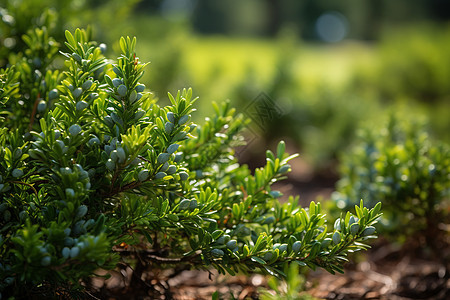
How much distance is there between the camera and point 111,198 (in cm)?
80

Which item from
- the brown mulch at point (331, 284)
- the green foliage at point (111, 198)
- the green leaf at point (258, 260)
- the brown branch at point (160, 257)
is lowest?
the brown mulch at point (331, 284)

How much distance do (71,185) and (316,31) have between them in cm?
2468

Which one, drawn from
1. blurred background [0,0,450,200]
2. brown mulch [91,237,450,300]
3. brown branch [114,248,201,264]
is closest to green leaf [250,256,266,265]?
brown branch [114,248,201,264]

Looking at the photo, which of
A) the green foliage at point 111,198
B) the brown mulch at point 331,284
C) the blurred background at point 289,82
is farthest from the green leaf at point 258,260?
the blurred background at point 289,82

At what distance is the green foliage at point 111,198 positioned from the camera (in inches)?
26.5

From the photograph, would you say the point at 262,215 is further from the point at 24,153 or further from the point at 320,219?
the point at 24,153

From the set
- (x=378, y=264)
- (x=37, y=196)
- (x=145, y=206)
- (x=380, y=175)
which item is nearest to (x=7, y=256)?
(x=37, y=196)

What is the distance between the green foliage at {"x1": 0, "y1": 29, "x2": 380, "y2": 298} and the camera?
2.20ft

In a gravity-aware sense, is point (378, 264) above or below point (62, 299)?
below

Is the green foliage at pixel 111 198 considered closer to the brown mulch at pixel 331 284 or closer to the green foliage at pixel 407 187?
the brown mulch at pixel 331 284

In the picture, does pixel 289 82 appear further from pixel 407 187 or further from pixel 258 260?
Answer: pixel 258 260

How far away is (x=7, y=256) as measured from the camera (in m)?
0.73

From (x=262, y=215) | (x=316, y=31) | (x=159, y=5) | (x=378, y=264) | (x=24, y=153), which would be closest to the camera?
(x=24, y=153)

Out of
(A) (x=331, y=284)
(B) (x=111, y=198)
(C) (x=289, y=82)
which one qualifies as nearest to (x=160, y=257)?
(B) (x=111, y=198)
